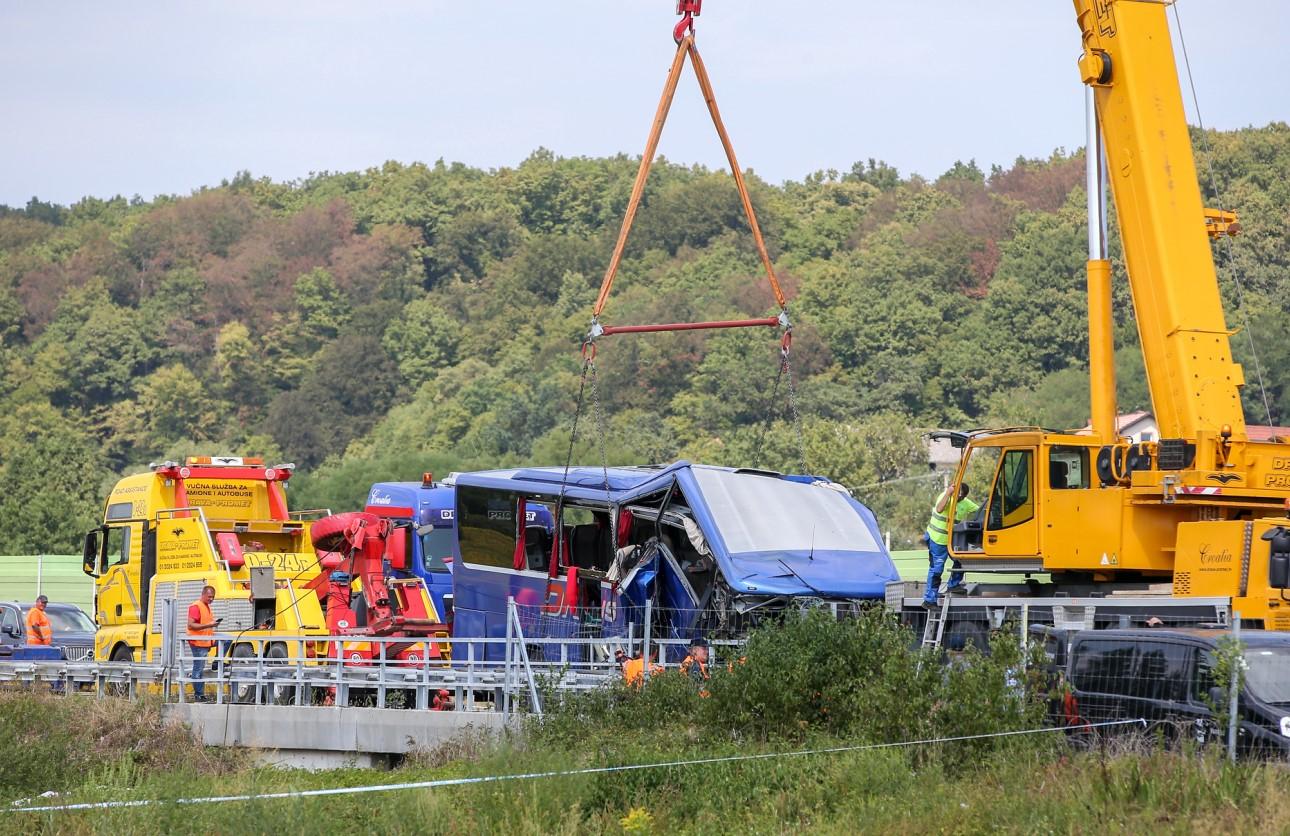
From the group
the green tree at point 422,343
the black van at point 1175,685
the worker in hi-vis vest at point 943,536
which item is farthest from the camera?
the green tree at point 422,343

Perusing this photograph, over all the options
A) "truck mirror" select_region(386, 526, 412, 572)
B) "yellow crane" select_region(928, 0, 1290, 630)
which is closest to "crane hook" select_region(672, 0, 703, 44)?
"yellow crane" select_region(928, 0, 1290, 630)

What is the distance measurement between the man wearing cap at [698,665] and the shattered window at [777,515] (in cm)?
118

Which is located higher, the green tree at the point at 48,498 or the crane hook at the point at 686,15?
the crane hook at the point at 686,15

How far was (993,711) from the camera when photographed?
14.1 metres

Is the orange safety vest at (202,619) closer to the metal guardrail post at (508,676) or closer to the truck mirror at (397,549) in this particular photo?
the truck mirror at (397,549)

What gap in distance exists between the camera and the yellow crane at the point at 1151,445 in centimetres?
1853

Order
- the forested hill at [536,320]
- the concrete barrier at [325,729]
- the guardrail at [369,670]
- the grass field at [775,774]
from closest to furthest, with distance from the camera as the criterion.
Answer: the grass field at [775,774] < the guardrail at [369,670] < the concrete barrier at [325,729] < the forested hill at [536,320]

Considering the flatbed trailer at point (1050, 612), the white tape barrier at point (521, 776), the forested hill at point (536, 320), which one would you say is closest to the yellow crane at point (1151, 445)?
the flatbed trailer at point (1050, 612)

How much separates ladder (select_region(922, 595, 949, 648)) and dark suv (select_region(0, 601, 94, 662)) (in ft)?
45.4

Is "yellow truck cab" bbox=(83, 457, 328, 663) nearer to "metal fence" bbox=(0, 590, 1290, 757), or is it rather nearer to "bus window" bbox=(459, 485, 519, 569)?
"metal fence" bbox=(0, 590, 1290, 757)

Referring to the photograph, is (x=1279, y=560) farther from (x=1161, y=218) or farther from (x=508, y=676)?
(x=508, y=676)

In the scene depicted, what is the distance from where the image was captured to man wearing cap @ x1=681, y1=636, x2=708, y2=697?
56.5 feet

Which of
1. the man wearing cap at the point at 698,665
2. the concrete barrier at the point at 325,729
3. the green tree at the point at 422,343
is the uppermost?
the green tree at the point at 422,343

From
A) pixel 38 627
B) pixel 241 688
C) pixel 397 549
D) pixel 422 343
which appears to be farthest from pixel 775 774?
pixel 422 343
